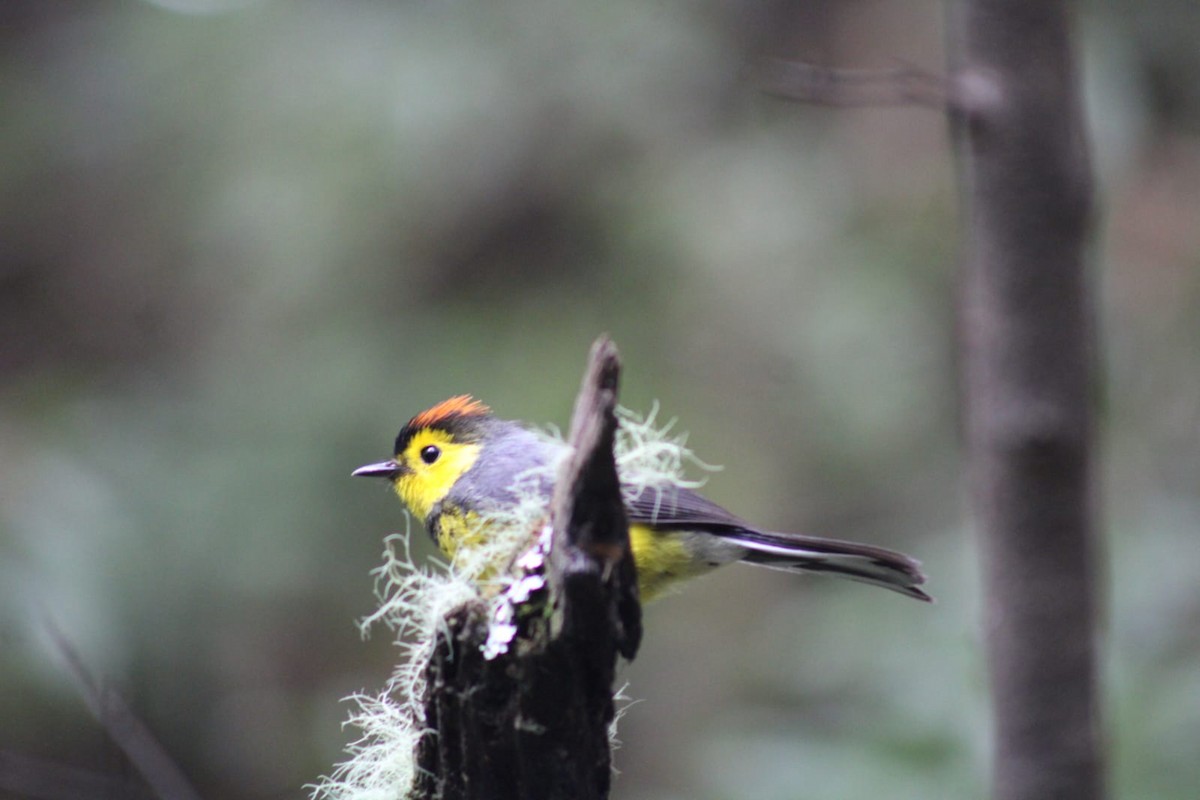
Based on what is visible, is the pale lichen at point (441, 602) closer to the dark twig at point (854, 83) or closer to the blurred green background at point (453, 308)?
the dark twig at point (854, 83)

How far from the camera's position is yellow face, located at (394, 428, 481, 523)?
3.69 m

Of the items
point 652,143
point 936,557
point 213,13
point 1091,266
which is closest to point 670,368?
point 652,143

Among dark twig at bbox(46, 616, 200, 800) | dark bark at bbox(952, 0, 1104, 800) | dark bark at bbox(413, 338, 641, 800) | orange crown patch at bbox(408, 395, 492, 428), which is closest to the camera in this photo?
dark bark at bbox(413, 338, 641, 800)

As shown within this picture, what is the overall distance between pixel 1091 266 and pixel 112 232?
5.49m

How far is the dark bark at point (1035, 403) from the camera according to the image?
192 centimetres

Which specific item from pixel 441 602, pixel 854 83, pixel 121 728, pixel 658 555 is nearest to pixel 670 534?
pixel 658 555


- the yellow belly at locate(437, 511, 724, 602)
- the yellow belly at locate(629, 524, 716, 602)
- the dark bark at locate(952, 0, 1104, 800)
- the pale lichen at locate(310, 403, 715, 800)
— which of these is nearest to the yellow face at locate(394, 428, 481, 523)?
the yellow belly at locate(437, 511, 724, 602)

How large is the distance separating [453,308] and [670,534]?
2.65 meters

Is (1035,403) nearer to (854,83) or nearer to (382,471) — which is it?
(854,83)

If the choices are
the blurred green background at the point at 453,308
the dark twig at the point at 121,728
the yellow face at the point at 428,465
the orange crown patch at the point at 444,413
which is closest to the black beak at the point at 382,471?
the yellow face at the point at 428,465

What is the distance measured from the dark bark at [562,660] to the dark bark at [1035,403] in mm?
626

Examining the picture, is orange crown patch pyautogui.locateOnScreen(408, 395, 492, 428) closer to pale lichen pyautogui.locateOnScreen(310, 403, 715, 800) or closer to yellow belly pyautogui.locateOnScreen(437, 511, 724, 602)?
yellow belly pyautogui.locateOnScreen(437, 511, 724, 602)

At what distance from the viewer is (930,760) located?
282 cm

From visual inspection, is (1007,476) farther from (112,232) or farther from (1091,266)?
(112,232)
